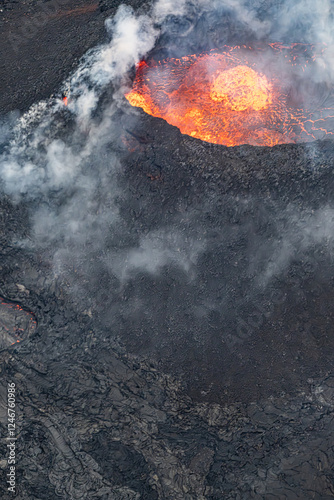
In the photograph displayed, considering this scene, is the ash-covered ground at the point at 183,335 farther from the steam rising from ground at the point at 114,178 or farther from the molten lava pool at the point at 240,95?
the molten lava pool at the point at 240,95

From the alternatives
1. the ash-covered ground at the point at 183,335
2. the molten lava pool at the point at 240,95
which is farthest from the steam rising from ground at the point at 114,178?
the molten lava pool at the point at 240,95

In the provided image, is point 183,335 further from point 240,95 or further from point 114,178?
point 240,95

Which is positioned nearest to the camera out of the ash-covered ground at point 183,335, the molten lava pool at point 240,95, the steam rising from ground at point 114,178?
the ash-covered ground at point 183,335

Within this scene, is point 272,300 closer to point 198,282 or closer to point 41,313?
point 198,282

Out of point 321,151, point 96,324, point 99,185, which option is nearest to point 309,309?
point 321,151

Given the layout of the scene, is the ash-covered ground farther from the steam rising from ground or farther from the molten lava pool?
the molten lava pool

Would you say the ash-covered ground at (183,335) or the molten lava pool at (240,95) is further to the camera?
the molten lava pool at (240,95)

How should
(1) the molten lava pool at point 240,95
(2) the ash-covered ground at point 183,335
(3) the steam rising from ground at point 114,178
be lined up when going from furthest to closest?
(1) the molten lava pool at point 240,95 < (3) the steam rising from ground at point 114,178 < (2) the ash-covered ground at point 183,335
